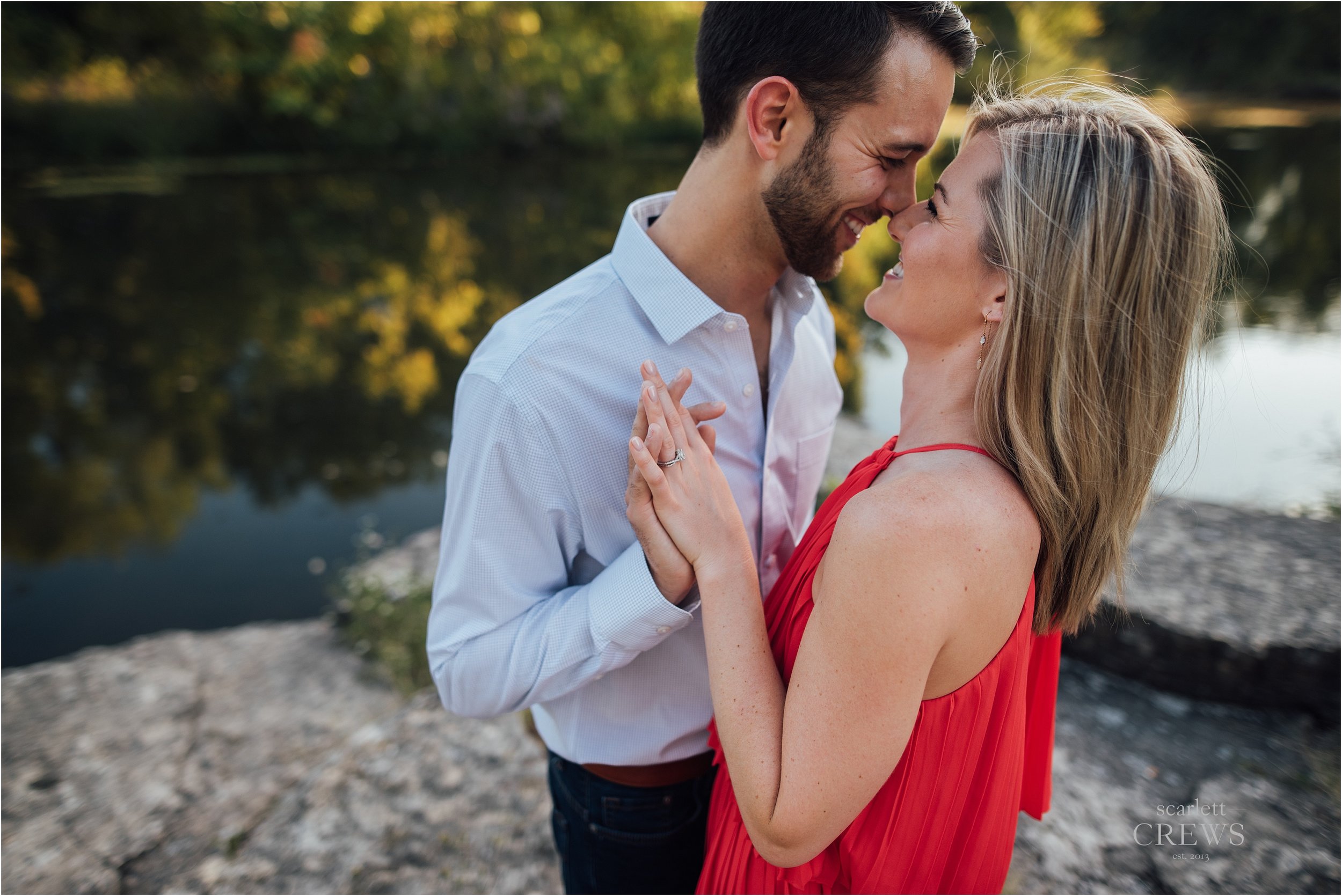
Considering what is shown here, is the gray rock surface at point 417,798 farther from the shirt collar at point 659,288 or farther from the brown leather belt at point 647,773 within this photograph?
the shirt collar at point 659,288

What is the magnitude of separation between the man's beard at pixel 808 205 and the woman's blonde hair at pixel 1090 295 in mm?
368

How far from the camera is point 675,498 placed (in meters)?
1.23

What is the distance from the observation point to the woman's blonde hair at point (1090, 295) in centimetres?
110

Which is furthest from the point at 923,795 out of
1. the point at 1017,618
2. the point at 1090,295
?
the point at 1090,295

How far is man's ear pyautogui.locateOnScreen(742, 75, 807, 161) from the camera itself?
4.84ft

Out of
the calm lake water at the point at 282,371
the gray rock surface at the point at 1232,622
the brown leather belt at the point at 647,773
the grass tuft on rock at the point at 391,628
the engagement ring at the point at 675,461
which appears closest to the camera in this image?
the engagement ring at the point at 675,461

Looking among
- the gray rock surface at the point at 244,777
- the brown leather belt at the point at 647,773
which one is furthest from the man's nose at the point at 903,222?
the gray rock surface at the point at 244,777

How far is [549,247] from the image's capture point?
14156 mm

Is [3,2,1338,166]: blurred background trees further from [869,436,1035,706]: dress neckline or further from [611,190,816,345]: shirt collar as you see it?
[869,436,1035,706]: dress neckline

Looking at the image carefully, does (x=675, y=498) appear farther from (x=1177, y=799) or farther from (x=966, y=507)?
(x=1177, y=799)

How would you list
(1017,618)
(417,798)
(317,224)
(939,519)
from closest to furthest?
(939,519) → (1017,618) → (417,798) → (317,224)

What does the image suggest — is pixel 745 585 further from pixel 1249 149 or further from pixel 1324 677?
pixel 1249 149

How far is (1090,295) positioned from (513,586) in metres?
1.08

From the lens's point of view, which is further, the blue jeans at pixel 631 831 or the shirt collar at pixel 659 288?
the blue jeans at pixel 631 831
